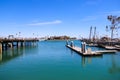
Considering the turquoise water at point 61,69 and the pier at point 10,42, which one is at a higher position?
the pier at point 10,42

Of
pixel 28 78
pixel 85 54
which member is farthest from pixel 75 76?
pixel 85 54

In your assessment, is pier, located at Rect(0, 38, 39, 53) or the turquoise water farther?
pier, located at Rect(0, 38, 39, 53)

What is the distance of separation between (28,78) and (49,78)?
1996 millimetres

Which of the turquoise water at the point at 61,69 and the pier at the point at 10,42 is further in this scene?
the pier at the point at 10,42

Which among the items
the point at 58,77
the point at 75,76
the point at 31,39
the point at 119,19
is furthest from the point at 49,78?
the point at 31,39

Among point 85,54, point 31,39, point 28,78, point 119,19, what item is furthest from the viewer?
point 31,39

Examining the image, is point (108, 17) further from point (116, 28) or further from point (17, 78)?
point (17, 78)

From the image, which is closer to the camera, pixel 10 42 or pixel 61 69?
pixel 61 69

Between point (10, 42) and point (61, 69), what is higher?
point (10, 42)

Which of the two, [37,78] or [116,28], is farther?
[116,28]

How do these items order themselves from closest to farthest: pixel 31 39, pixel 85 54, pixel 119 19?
pixel 85 54, pixel 119 19, pixel 31 39

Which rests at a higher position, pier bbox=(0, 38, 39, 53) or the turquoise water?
pier bbox=(0, 38, 39, 53)

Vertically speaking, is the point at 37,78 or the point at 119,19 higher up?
the point at 119,19

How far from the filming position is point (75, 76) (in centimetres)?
2034
